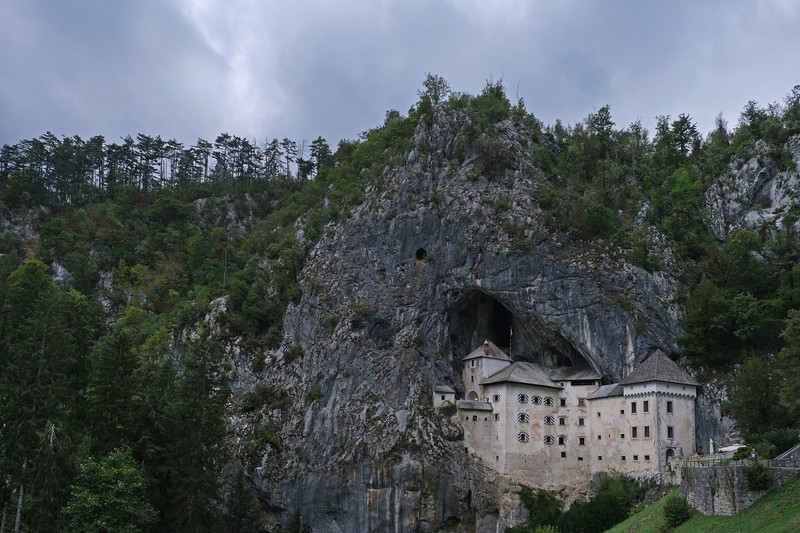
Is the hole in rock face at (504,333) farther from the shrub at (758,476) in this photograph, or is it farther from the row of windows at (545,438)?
the shrub at (758,476)

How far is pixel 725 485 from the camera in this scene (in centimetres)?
3541

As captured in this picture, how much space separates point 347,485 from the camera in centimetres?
6322

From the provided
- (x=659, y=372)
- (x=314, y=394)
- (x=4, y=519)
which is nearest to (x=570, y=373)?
(x=659, y=372)

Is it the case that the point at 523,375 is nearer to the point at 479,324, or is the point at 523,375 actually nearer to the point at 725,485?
the point at 479,324

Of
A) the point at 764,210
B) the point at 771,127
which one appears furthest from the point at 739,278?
the point at 771,127

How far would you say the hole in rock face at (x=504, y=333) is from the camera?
224 ft

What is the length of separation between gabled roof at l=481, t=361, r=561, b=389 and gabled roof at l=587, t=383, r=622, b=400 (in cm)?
309

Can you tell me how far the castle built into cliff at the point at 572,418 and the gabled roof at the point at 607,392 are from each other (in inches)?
3.1

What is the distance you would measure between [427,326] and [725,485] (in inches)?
1429

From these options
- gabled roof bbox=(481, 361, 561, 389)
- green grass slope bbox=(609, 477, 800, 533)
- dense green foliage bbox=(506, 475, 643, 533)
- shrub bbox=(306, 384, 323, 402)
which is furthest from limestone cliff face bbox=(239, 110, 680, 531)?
green grass slope bbox=(609, 477, 800, 533)

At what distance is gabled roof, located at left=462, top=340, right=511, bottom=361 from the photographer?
68.8 meters

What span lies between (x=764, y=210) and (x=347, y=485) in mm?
42029

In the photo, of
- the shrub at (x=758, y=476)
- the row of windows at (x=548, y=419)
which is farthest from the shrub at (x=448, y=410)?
the shrub at (x=758, y=476)

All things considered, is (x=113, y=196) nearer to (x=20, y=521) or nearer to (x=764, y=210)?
(x=20, y=521)
